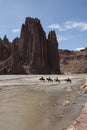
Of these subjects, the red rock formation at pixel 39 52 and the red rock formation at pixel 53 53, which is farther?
the red rock formation at pixel 53 53

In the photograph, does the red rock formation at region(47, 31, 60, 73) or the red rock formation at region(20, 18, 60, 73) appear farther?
the red rock formation at region(47, 31, 60, 73)

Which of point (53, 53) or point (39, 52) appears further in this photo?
Result: point (53, 53)

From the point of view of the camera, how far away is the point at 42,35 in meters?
198

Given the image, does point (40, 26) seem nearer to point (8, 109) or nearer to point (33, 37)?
point (33, 37)

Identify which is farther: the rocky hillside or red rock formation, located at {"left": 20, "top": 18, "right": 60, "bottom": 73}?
red rock formation, located at {"left": 20, "top": 18, "right": 60, "bottom": 73}

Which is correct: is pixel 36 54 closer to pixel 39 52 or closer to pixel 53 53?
pixel 39 52

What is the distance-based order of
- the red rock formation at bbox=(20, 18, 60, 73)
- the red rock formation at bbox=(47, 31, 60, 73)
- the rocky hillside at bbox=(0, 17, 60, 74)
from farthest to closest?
the red rock formation at bbox=(47, 31, 60, 73), the red rock formation at bbox=(20, 18, 60, 73), the rocky hillside at bbox=(0, 17, 60, 74)

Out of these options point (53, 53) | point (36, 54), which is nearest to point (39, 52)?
point (36, 54)

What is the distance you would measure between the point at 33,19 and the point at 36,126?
188 meters

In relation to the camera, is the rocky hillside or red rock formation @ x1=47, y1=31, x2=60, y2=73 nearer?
the rocky hillside

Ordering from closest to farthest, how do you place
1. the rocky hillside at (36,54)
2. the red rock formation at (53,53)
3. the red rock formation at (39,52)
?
the rocky hillside at (36,54) → the red rock formation at (39,52) → the red rock formation at (53,53)

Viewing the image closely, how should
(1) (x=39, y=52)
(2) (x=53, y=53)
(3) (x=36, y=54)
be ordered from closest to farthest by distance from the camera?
1. (3) (x=36, y=54)
2. (1) (x=39, y=52)
3. (2) (x=53, y=53)

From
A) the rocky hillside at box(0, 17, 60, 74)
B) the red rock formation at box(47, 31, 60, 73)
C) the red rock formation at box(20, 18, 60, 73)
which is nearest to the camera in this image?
the rocky hillside at box(0, 17, 60, 74)

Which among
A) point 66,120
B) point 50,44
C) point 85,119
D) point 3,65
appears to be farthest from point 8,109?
point 50,44
